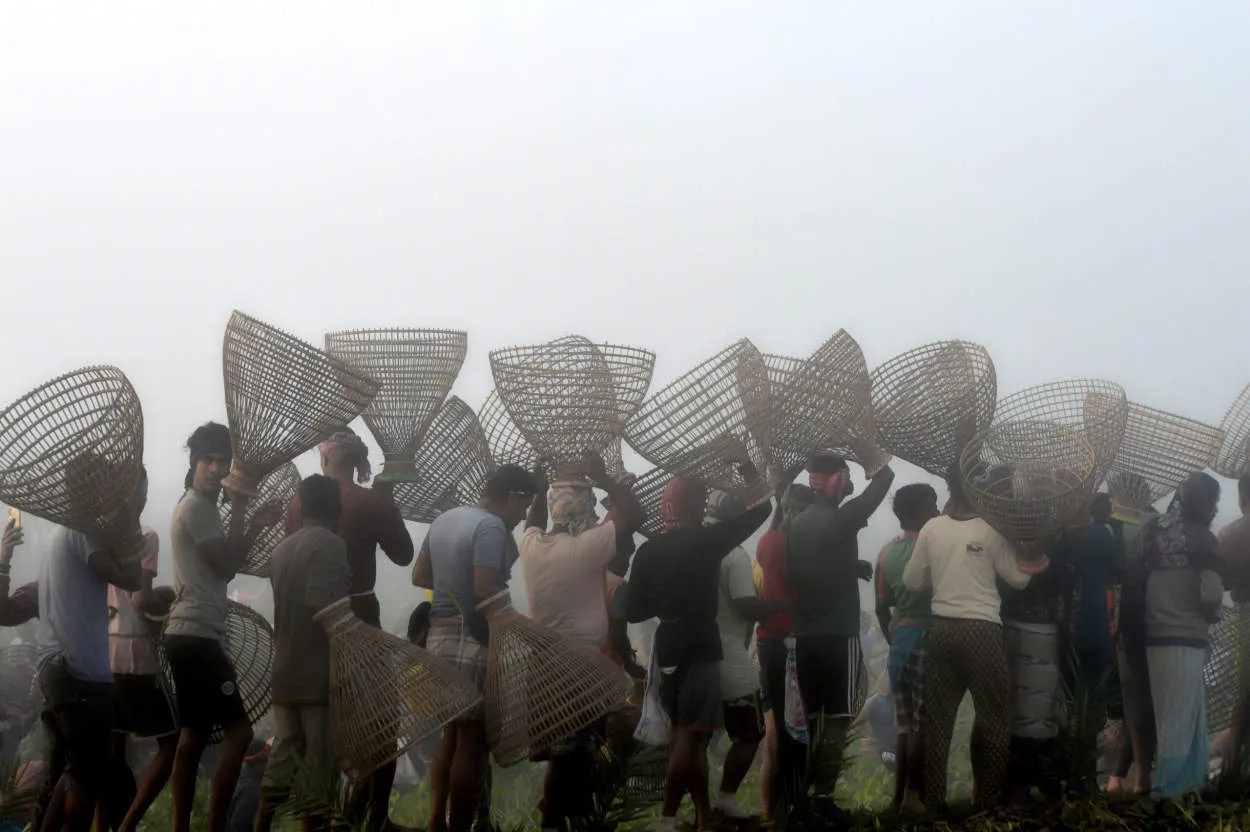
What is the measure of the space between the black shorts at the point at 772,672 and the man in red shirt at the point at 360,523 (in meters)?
1.87

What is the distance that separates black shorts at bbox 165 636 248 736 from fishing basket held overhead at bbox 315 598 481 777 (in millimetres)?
585

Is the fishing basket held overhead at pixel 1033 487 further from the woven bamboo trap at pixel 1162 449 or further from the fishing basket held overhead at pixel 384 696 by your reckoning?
the fishing basket held overhead at pixel 384 696

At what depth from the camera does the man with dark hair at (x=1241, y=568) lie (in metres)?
6.83

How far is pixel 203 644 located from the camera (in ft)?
17.0

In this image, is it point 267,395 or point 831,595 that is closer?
point 267,395

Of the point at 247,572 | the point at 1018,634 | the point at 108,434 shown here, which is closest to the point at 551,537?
the point at 247,572

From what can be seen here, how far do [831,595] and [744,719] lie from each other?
0.74m

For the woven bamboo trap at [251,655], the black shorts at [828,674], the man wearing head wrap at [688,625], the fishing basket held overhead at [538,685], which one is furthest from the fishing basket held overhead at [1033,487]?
the woven bamboo trap at [251,655]

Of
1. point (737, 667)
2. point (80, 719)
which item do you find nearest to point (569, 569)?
point (737, 667)

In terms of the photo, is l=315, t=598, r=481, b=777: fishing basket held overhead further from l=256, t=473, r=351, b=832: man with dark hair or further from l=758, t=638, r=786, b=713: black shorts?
l=758, t=638, r=786, b=713: black shorts

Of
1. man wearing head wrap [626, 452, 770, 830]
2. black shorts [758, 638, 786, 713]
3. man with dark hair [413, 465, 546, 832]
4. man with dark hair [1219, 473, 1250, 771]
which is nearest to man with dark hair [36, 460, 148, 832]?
man with dark hair [413, 465, 546, 832]

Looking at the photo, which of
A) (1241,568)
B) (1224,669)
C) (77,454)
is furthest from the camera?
(1224,669)

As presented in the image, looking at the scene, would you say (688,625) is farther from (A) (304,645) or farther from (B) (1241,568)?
(B) (1241,568)

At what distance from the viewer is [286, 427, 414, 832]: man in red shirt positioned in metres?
5.60
